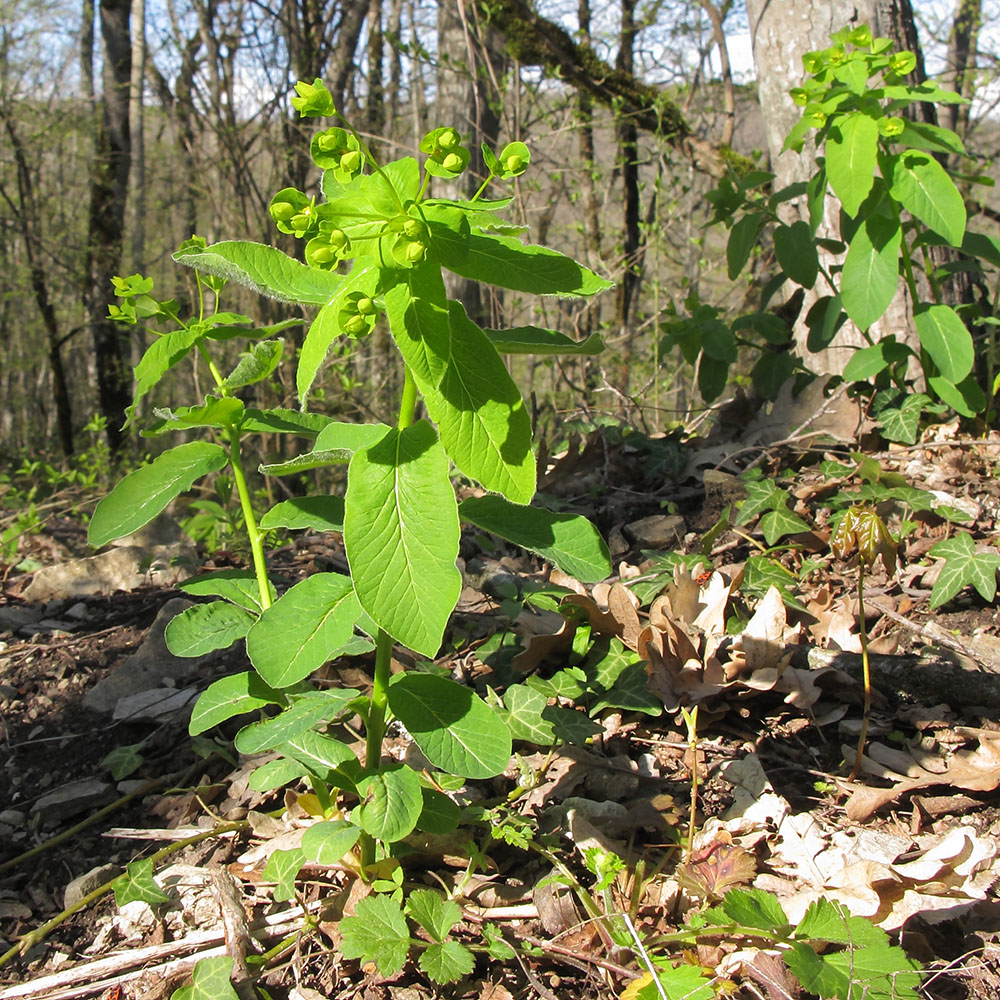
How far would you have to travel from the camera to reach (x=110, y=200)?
9742 mm

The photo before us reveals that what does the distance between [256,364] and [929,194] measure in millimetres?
2246

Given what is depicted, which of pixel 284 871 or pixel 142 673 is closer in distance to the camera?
pixel 284 871

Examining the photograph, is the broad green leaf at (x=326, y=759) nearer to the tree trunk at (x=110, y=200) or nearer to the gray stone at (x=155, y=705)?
the gray stone at (x=155, y=705)

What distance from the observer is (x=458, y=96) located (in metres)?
6.00

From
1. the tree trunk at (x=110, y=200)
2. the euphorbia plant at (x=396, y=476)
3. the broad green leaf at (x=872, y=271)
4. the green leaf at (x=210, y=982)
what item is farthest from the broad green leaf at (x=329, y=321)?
the tree trunk at (x=110, y=200)

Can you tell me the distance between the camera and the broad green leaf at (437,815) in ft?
4.61

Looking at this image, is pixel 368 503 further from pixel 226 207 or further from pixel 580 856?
pixel 226 207

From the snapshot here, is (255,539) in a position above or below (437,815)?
above

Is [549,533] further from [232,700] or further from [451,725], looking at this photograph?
[232,700]

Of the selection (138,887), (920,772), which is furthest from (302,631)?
(920,772)

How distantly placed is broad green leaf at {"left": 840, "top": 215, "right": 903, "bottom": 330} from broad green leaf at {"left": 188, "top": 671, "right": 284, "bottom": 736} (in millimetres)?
2265

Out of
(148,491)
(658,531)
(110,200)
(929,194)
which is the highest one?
(110,200)

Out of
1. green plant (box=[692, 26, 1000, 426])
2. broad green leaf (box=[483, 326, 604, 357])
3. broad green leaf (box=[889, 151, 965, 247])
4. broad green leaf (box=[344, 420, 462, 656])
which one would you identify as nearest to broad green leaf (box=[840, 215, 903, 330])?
green plant (box=[692, 26, 1000, 426])

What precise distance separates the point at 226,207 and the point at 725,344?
238 inches
